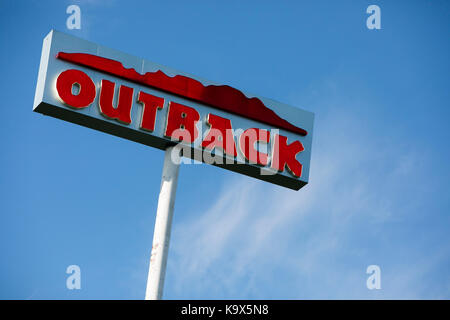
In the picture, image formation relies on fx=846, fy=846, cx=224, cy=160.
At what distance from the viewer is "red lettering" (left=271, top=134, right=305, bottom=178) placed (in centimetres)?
2555

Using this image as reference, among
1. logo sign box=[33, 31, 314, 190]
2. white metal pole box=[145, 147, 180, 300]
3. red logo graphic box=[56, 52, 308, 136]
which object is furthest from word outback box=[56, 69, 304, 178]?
white metal pole box=[145, 147, 180, 300]

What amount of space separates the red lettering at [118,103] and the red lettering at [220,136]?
2.42 meters

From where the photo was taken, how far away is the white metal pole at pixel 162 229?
2225cm

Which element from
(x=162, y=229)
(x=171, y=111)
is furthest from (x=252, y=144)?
(x=162, y=229)

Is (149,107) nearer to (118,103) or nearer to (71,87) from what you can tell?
(118,103)

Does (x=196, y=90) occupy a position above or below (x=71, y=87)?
above

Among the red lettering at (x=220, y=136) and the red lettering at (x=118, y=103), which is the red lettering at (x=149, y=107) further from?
the red lettering at (x=220, y=136)

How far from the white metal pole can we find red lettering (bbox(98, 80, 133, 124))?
1.64 meters

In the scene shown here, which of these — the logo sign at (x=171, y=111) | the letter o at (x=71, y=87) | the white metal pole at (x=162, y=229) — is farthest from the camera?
the logo sign at (x=171, y=111)

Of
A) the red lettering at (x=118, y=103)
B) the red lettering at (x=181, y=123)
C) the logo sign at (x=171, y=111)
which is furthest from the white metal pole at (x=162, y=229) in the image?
the red lettering at (x=118, y=103)

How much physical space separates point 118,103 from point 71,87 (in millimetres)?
1376

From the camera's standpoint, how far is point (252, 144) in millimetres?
25266
